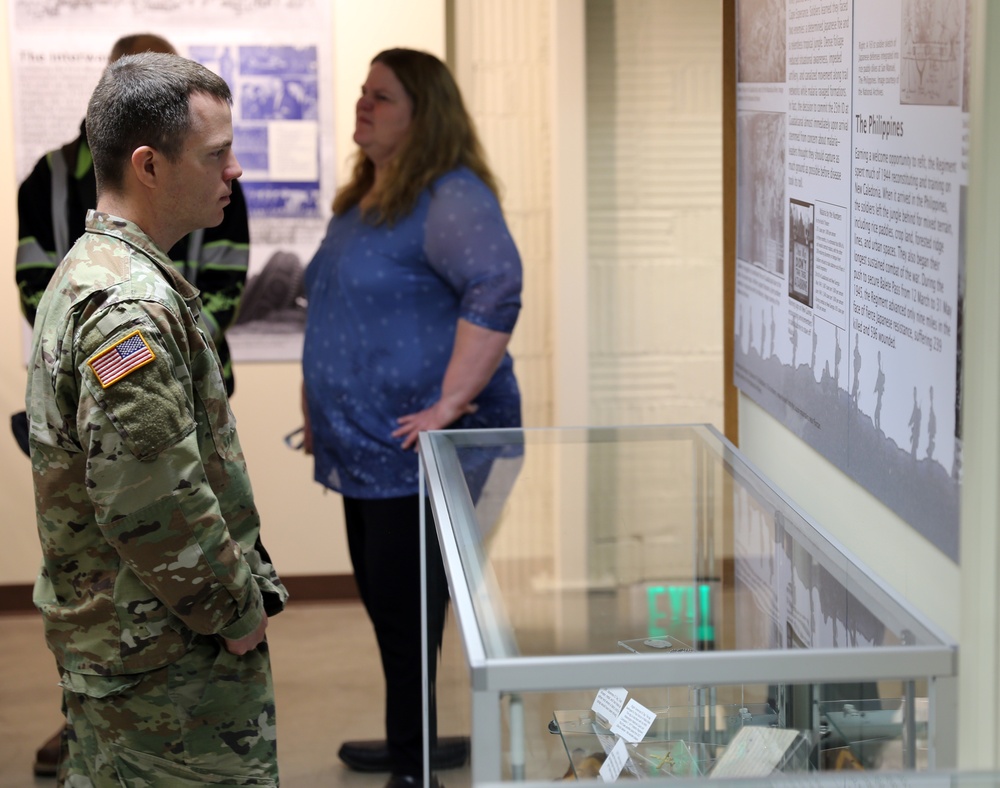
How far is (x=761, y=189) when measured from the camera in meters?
2.35

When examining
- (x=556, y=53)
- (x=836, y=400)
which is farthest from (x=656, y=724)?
(x=556, y=53)

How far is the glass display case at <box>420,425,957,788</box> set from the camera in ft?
3.84

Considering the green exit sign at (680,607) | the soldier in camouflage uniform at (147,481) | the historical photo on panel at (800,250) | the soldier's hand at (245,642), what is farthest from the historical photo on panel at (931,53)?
the soldier's hand at (245,642)

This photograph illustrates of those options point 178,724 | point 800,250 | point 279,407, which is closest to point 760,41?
point 800,250

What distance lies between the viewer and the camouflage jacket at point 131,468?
1808 mm

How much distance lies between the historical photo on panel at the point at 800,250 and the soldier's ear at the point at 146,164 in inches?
39.9

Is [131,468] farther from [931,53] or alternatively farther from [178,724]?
[931,53]

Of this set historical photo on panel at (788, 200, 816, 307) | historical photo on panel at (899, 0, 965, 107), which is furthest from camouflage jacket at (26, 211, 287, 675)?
historical photo on panel at (899, 0, 965, 107)

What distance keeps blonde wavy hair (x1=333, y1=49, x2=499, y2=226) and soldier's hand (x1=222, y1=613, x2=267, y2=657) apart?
136 cm

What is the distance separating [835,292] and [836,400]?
160mm

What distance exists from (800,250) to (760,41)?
47 cm

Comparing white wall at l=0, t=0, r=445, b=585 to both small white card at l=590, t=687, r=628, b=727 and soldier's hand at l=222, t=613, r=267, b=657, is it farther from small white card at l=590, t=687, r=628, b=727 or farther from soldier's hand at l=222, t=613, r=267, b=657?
small white card at l=590, t=687, r=628, b=727

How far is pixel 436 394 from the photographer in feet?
10.5

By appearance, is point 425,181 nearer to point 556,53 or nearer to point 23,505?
point 556,53
